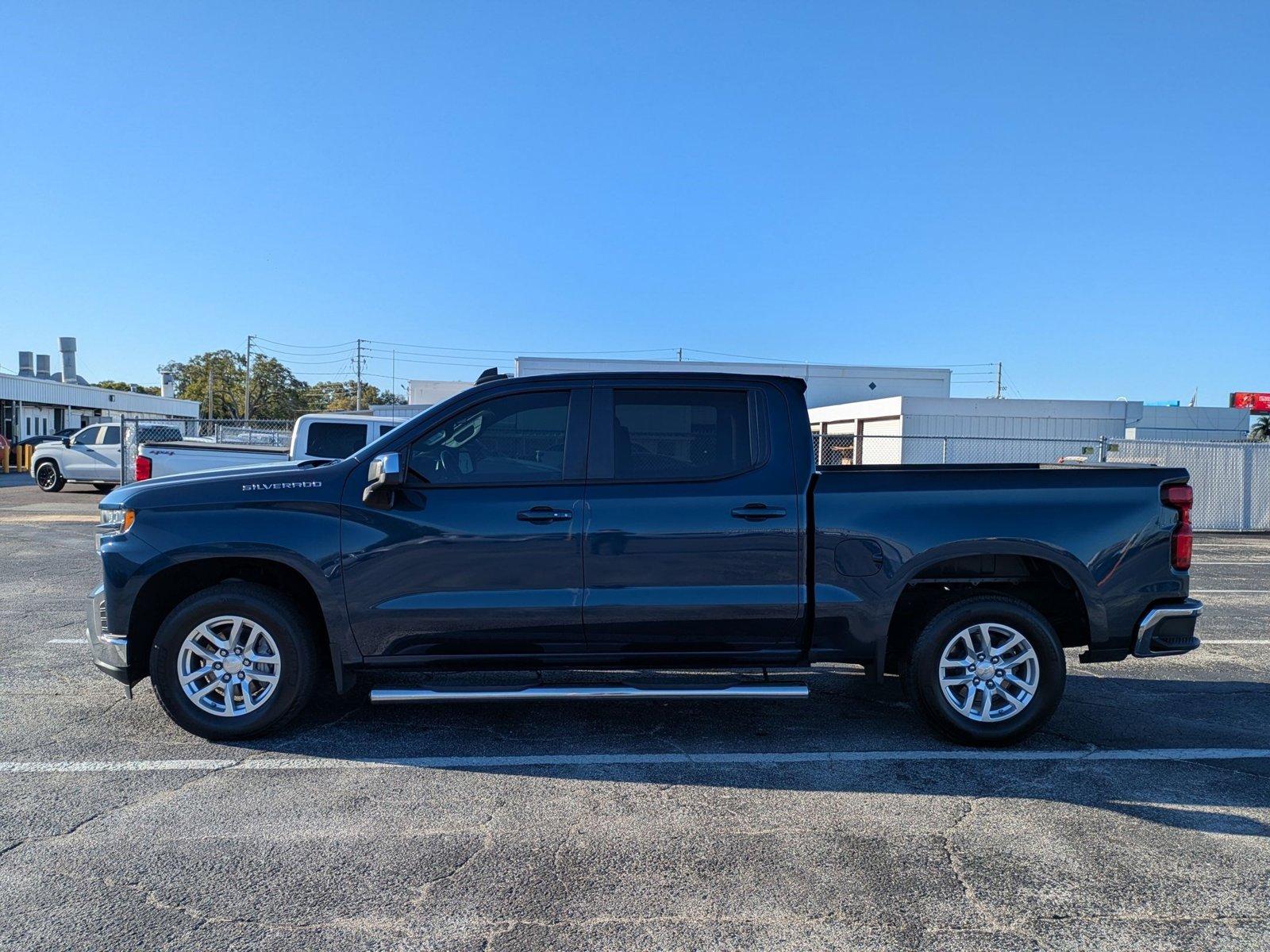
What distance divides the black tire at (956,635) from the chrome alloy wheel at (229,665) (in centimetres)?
345

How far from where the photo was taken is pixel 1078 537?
4.81 meters

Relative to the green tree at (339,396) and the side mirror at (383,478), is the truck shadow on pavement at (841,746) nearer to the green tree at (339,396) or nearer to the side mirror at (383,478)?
the side mirror at (383,478)

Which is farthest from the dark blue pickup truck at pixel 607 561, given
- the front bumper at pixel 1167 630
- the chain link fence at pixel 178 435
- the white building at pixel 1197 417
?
the white building at pixel 1197 417

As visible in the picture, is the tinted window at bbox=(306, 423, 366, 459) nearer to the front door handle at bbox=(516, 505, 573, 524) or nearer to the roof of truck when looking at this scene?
the roof of truck

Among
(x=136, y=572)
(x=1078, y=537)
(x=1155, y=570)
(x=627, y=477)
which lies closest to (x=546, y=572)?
(x=627, y=477)

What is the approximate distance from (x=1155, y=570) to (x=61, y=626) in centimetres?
828

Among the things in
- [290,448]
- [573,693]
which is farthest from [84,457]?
[573,693]

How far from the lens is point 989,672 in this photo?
A: 483 centimetres

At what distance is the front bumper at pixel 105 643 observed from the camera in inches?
186

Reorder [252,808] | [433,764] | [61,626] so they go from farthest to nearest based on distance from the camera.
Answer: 1. [61,626]
2. [433,764]
3. [252,808]

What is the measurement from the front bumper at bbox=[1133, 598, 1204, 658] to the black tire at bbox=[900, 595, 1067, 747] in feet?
1.62

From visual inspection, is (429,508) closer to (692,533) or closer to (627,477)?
(627,477)

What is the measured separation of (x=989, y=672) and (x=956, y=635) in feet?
0.94

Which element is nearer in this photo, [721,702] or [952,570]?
[952,570]
